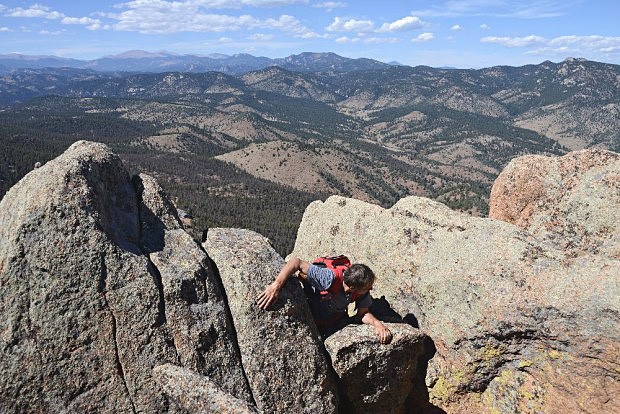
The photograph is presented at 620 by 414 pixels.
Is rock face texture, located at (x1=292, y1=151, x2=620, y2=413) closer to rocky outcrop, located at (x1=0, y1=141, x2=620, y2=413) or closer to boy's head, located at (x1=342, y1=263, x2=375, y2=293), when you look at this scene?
rocky outcrop, located at (x1=0, y1=141, x2=620, y2=413)

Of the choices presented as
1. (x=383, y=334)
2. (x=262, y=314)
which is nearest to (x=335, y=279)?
(x=383, y=334)

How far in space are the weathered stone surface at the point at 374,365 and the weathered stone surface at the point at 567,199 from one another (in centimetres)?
643

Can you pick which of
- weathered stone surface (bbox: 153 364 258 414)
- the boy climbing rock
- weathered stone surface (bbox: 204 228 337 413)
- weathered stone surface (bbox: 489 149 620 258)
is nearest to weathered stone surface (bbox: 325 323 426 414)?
the boy climbing rock

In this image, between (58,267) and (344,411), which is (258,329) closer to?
(344,411)

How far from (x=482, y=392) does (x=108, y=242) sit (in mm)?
12210

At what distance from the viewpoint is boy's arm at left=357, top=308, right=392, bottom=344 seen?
13016 mm

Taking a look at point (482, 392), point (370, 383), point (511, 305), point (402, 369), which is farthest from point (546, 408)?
point (370, 383)

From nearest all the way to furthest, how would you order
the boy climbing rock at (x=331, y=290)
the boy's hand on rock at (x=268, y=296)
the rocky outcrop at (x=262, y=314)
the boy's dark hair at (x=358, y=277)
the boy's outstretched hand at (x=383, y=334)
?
the rocky outcrop at (x=262, y=314) → the boy's hand on rock at (x=268, y=296) → the boy climbing rock at (x=331, y=290) → the boy's dark hair at (x=358, y=277) → the boy's outstretched hand at (x=383, y=334)

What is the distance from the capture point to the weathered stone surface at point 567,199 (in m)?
16.2

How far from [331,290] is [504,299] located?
5.35 m

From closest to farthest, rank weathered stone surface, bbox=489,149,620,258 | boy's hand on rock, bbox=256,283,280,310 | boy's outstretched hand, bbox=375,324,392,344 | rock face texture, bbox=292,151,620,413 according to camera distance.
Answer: rock face texture, bbox=292,151,620,413 → boy's hand on rock, bbox=256,283,280,310 → boy's outstretched hand, bbox=375,324,392,344 → weathered stone surface, bbox=489,149,620,258

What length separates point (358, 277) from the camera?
12836mm

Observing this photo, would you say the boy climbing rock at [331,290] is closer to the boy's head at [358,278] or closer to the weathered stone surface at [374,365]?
the boy's head at [358,278]

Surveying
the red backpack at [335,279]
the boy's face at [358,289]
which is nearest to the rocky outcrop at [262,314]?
the red backpack at [335,279]
